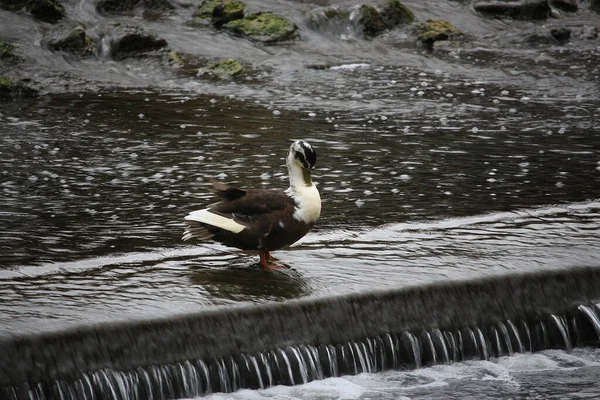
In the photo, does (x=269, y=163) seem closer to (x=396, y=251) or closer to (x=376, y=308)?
(x=396, y=251)

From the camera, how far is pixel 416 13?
2111 centimetres

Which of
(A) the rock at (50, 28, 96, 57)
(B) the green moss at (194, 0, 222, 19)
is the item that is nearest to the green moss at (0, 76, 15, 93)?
(A) the rock at (50, 28, 96, 57)

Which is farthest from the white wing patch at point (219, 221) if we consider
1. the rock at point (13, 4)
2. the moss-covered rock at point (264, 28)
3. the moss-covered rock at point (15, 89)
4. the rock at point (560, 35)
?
the rock at point (560, 35)

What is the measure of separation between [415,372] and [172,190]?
3304 mm

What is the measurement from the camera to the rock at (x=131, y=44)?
56.3 feet

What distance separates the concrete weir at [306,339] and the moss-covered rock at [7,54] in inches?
411

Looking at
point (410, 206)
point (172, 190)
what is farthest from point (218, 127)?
point (410, 206)

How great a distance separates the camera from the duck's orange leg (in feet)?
24.3

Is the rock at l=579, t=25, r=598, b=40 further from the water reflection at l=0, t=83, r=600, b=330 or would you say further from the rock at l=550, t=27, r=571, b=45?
the water reflection at l=0, t=83, r=600, b=330

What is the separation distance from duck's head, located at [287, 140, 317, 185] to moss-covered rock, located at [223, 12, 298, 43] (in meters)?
11.7

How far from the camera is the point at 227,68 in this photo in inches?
642

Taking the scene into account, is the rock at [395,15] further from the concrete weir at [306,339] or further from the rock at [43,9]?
the concrete weir at [306,339]

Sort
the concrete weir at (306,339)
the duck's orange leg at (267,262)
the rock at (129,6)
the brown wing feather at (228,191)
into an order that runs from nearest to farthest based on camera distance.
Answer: the concrete weir at (306,339) < the brown wing feather at (228,191) < the duck's orange leg at (267,262) < the rock at (129,6)

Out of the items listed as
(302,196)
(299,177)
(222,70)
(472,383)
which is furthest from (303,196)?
(222,70)
